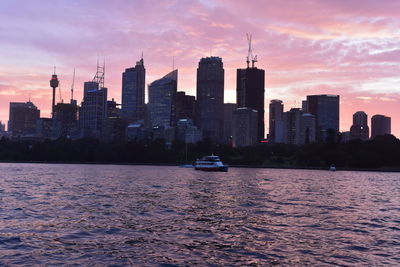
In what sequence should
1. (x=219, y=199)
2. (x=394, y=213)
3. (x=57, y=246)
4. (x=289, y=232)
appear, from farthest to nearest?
(x=219, y=199)
(x=394, y=213)
(x=289, y=232)
(x=57, y=246)

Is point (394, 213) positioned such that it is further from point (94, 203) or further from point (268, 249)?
point (94, 203)

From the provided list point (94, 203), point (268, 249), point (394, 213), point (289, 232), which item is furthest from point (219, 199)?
point (268, 249)

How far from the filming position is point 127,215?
46469 millimetres

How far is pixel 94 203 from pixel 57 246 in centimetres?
2695

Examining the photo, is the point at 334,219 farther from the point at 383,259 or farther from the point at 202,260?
the point at 202,260

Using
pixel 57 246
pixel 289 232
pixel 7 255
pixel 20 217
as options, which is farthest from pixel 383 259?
pixel 20 217

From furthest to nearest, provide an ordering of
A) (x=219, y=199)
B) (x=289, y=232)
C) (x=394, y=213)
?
(x=219, y=199)
(x=394, y=213)
(x=289, y=232)

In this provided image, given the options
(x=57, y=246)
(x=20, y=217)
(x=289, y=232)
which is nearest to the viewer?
(x=57, y=246)

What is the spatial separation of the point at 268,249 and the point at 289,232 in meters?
7.45

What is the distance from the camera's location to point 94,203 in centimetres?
5738

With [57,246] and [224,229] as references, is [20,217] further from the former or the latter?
[224,229]

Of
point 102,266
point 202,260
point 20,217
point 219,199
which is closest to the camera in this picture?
point 102,266

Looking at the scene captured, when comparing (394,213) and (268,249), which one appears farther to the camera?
(394,213)

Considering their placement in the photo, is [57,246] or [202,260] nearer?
[202,260]
